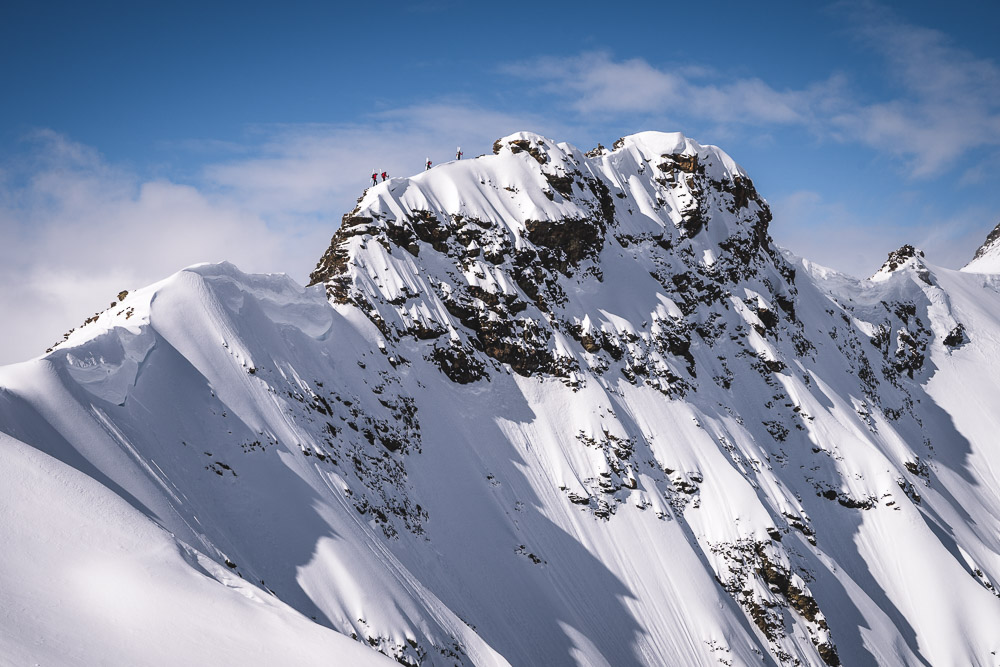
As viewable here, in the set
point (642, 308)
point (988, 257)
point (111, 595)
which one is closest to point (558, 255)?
point (642, 308)

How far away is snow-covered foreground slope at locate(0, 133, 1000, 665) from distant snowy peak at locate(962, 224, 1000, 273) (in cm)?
3327

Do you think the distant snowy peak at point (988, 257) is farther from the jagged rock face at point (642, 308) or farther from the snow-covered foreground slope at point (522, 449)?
the jagged rock face at point (642, 308)

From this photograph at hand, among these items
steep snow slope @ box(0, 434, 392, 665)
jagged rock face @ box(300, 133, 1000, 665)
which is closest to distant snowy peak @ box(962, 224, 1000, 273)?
jagged rock face @ box(300, 133, 1000, 665)

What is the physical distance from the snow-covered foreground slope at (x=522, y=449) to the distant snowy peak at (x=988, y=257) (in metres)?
33.3

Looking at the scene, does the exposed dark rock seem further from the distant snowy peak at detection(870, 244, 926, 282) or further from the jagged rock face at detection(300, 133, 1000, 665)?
the jagged rock face at detection(300, 133, 1000, 665)

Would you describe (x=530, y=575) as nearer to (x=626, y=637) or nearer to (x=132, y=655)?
(x=626, y=637)

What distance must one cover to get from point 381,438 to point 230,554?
16902 millimetres

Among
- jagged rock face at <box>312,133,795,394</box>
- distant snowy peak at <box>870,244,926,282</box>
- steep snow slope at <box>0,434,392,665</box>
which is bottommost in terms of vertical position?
steep snow slope at <box>0,434,392,665</box>

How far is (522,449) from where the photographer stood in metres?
52.2

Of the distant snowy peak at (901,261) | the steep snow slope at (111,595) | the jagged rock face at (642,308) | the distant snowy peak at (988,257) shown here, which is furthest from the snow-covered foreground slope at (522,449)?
the distant snowy peak at (988,257)

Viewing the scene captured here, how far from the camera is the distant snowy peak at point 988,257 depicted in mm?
109750

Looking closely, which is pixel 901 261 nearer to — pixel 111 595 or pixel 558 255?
pixel 558 255

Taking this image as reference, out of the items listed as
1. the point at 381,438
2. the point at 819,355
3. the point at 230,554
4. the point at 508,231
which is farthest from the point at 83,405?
the point at 819,355

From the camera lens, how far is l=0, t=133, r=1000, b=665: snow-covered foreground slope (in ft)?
74.1
